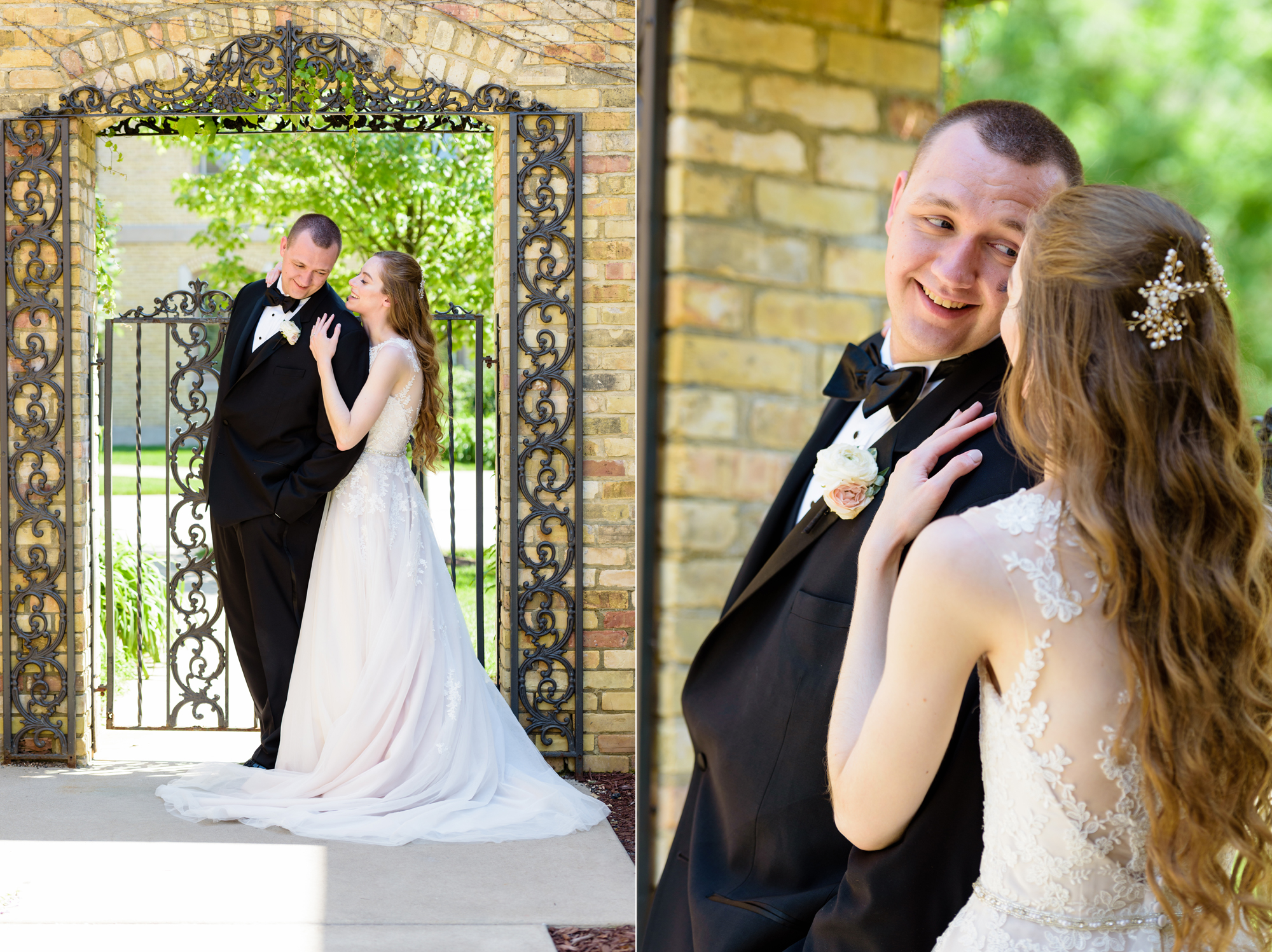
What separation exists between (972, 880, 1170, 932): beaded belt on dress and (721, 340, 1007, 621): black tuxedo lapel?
445mm

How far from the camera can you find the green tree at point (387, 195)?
7.58 meters

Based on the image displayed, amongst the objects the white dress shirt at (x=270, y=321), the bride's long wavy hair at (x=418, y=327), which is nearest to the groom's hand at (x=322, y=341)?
the white dress shirt at (x=270, y=321)

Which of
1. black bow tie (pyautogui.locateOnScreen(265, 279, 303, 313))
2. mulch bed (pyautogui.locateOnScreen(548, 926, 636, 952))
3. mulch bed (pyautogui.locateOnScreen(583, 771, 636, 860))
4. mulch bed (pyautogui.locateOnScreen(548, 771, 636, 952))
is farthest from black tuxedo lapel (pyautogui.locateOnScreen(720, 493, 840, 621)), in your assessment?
black bow tie (pyautogui.locateOnScreen(265, 279, 303, 313))

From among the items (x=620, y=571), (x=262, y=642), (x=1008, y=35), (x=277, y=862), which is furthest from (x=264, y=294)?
(x=1008, y=35)

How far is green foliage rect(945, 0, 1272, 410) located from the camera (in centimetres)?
98

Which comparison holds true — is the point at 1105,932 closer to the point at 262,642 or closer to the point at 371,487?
the point at 371,487

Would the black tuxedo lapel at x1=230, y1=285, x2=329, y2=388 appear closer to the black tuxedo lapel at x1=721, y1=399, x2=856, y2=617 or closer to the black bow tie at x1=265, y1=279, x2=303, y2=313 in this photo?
the black bow tie at x1=265, y1=279, x2=303, y2=313

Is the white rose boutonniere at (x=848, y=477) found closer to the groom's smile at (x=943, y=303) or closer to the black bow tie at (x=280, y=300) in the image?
the groom's smile at (x=943, y=303)

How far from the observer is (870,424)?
1.62m

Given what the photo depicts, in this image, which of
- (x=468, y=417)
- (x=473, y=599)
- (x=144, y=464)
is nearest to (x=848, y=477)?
(x=473, y=599)

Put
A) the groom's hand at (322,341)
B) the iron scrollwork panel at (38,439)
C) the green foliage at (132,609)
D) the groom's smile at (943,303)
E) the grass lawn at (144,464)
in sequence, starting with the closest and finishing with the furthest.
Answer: the groom's smile at (943,303) < the groom's hand at (322,341) < the iron scrollwork panel at (38,439) < the green foliage at (132,609) < the grass lawn at (144,464)

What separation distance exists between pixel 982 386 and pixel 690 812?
0.66m

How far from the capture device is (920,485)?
1.26m

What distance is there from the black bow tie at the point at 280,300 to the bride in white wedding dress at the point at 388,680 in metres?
0.19
